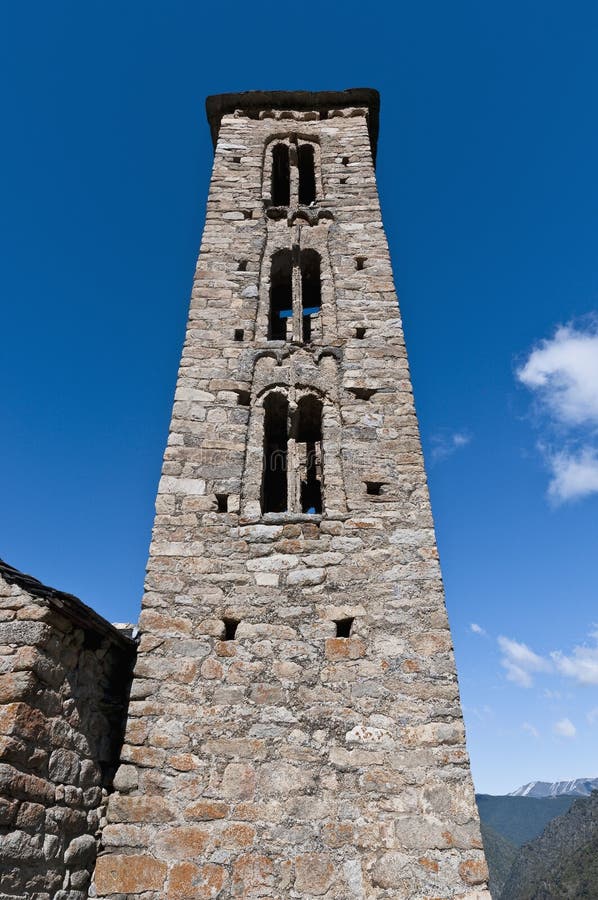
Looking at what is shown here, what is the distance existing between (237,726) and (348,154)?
10043mm

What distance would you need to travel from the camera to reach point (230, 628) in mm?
5125

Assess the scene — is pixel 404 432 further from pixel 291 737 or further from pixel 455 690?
pixel 291 737

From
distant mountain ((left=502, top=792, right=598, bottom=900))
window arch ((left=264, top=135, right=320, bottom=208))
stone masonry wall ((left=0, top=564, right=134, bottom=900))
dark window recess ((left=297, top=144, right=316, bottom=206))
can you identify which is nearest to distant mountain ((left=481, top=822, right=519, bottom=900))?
distant mountain ((left=502, top=792, right=598, bottom=900))

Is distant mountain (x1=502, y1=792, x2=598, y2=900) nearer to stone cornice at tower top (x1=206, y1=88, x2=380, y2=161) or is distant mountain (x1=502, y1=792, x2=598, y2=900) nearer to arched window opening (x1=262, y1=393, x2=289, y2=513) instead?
arched window opening (x1=262, y1=393, x2=289, y2=513)

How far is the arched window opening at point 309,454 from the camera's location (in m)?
6.76

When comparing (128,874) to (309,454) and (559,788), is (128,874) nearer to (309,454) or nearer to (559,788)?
(309,454)

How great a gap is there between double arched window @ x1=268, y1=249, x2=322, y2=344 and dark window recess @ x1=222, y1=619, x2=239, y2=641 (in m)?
4.34

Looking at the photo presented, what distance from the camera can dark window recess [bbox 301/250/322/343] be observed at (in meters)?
8.73

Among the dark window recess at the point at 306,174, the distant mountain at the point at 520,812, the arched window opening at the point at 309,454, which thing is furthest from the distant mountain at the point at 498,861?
the dark window recess at the point at 306,174

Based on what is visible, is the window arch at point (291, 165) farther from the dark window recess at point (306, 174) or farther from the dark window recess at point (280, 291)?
the dark window recess at point (280, 291)

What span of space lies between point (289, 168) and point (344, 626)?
926cm

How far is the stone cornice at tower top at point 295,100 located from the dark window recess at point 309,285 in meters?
→ 5.10

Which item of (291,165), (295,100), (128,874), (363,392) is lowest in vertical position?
(128,874)

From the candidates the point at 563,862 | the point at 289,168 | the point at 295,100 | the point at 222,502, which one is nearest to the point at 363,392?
the point at 222,502
